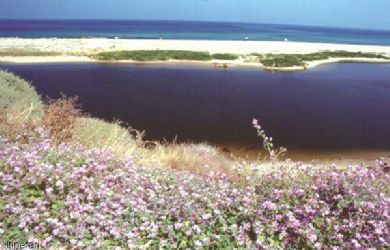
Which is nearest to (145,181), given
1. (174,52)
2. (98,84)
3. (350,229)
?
(350,229)

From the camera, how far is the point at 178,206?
525 cm

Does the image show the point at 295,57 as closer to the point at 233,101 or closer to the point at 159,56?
the point at 159,56

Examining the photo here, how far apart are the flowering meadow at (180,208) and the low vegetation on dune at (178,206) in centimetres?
1

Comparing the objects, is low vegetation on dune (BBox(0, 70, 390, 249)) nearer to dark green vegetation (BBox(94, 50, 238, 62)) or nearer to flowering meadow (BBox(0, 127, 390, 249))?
flowering meadow (BBox(0, 127, 390, 249))

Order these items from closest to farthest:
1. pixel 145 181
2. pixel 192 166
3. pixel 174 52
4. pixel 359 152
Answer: pixel 145 181
pixel 192 166
pixel 359 152
pixel 174 52

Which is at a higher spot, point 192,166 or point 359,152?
point 192,166

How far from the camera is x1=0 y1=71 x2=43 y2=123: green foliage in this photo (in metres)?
10.6

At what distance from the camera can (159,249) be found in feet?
15.7

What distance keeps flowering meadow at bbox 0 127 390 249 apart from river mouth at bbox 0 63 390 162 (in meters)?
13.9

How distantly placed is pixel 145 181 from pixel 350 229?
2.52m

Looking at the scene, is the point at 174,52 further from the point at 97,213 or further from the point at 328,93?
the point at 97,213

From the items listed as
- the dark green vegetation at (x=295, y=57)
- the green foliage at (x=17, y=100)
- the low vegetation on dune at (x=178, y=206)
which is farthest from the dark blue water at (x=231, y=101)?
the low vegetation on dune at (x=178, y=206)

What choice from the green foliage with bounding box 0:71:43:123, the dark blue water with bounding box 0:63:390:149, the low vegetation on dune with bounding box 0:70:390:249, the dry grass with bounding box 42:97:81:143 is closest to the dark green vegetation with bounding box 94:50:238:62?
the dark blue water with bounding box 0:63:390:149

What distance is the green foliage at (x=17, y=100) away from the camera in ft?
34.8
